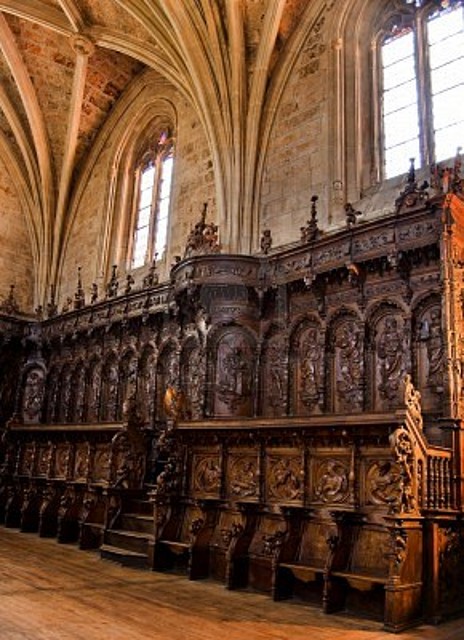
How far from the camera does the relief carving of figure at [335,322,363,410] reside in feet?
30.3

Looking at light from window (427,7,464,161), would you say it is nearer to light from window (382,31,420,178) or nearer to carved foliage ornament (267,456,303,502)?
light from window (382,31,420,178)

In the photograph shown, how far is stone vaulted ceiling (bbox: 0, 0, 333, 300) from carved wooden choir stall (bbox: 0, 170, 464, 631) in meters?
2.98

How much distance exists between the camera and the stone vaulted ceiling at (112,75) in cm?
1330

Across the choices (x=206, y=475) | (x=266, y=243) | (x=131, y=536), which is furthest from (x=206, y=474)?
(x=266, y=243)

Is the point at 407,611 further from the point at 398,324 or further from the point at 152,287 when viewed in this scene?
the point at 152,287

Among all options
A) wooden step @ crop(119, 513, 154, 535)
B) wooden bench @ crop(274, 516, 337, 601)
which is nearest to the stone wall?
wooden step @ crop(119, 513, 154, 535)

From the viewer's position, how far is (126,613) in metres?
5.38

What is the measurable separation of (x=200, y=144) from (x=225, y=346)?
633 centimetres

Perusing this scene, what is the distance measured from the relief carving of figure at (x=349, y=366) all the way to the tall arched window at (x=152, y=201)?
7.45m

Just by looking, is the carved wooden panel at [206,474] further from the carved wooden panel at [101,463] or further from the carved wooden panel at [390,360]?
the carved wooden panel at [390,360]

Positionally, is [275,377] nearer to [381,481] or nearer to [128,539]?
[128,539]

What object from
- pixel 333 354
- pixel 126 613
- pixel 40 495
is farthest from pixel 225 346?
pixel 126 613

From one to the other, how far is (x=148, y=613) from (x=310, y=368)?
538 cm

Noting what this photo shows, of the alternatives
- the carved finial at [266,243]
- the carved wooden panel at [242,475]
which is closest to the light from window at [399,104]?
the carved finial at [266,243]
